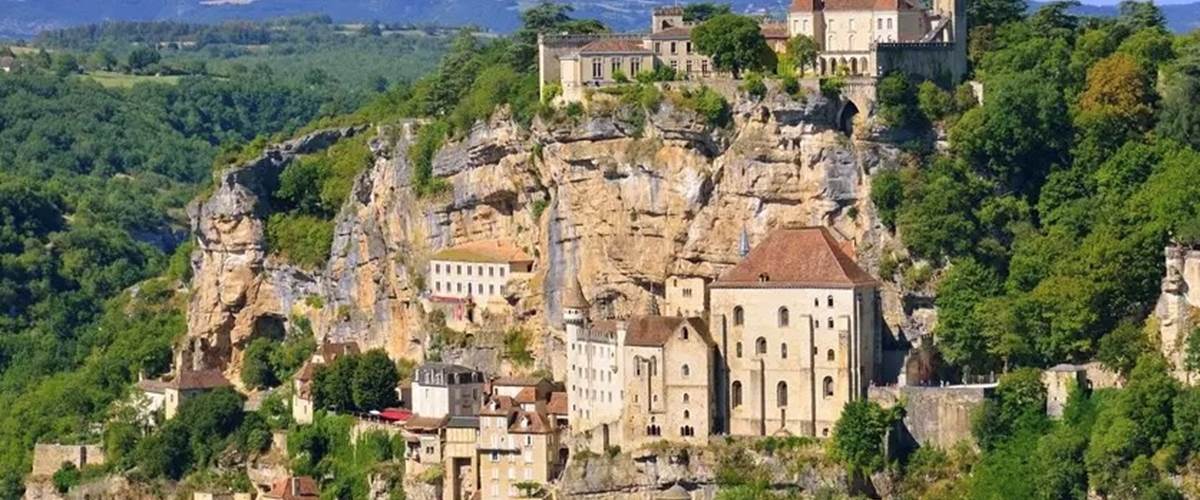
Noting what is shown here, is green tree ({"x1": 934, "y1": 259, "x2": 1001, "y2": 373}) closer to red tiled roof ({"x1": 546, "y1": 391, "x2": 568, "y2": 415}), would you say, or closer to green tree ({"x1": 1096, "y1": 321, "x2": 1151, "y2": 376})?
green tree ({"x1": 1096, "y1": 321, "x2": 1151, "y2": 376})

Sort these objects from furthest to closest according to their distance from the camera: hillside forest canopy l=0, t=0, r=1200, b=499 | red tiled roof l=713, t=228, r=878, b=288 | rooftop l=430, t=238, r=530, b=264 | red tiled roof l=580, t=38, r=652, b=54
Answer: rooftop l=430, t=238, r=530, b=264
red tiled roof l=580, t=38, r=652, b=54
red tiled roof l=713, t=228, r=878, b=288
hillside forest canopy l=0, t=0, r=1200, b=499

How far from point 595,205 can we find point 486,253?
5022 millimetres

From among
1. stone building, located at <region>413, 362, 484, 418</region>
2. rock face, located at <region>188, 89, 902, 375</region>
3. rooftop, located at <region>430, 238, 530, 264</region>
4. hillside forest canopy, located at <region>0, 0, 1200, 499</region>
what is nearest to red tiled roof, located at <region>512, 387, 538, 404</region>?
stone building, located at <region>413, 362, 484, 418</region>

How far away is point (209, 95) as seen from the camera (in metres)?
196

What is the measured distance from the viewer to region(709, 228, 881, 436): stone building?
273 feet

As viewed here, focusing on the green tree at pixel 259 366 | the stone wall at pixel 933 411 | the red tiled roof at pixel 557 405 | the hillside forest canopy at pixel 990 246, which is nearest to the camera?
the hillside forest canopy at pixel 990 246

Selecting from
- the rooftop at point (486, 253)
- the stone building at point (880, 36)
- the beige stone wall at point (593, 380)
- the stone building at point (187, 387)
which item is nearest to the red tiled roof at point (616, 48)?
the stone building at point (880, 36)

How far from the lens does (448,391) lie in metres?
90.8

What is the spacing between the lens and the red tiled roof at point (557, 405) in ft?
289

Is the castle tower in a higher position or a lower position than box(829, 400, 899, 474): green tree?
higher

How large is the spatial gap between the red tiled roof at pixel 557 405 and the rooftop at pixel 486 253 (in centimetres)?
576

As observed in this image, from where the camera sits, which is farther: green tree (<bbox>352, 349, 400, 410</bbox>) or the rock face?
green tree (<bbox>352, 349, 400, 410</bbox>)

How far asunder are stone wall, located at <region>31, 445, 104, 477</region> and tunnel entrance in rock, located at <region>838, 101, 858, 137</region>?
2712 cm

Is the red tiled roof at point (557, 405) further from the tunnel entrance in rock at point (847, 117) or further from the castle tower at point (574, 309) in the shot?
the tunnel entrance in rock at point (847, 117)
